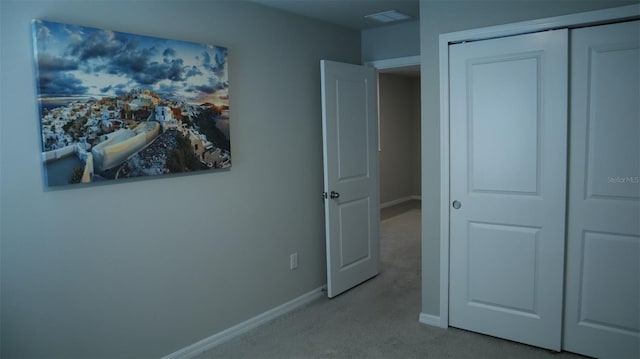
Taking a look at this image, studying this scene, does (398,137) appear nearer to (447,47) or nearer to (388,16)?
(388,16)

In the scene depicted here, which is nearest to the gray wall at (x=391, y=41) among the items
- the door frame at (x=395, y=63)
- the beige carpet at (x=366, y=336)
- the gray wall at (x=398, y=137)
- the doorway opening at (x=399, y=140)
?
the door frame at (x=395, y=63)

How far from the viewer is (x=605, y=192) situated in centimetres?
259

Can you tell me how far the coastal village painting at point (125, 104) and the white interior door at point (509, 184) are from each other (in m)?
1.60

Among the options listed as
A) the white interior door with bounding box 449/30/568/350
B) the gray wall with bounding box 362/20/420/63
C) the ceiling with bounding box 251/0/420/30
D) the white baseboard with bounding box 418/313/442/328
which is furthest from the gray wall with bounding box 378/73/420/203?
the white interior door with bounding box 449/30/568/350

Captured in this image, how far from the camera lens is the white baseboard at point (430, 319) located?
125 inches

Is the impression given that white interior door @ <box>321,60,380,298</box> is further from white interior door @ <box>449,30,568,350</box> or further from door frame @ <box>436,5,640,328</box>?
white interior door @ <box>449,30,568,350</box>

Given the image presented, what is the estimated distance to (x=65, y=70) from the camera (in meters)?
2.15

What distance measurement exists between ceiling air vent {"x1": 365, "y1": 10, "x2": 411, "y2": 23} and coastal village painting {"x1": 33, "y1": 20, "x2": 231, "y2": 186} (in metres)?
1.39

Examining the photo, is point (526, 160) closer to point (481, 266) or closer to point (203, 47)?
point (481, 266)

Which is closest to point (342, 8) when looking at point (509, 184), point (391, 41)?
point (391, 41)

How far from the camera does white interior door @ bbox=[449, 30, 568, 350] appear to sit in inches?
106

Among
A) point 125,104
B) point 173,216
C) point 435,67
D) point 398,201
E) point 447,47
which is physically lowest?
point 398,201

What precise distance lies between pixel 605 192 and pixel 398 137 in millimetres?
5886

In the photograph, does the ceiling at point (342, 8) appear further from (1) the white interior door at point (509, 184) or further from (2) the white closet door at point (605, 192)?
(2) the white closet door at point (605, 192)
